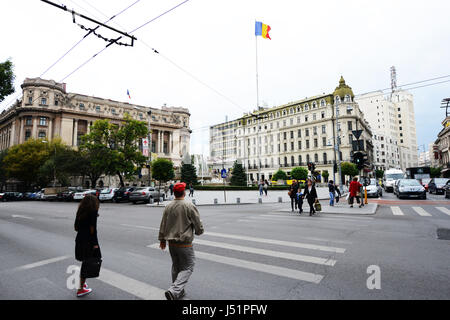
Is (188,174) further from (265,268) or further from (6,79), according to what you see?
(265,268)

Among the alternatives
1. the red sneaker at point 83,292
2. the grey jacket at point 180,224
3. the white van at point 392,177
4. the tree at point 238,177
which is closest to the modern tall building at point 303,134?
the tree at point 238,177

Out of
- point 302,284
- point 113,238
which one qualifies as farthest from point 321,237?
point 113,238

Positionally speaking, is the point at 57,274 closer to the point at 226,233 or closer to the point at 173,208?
the point at 173,208

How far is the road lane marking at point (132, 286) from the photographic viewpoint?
358 centimetres

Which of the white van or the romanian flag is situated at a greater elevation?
the romanian flag

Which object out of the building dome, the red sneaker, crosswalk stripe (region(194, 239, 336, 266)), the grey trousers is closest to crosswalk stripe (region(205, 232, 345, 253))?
crosswalk stripe (region(194, 239, 336, 266))

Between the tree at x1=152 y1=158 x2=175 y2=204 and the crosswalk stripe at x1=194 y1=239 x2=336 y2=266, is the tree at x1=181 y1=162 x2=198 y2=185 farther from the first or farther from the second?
the crosswalk stripe at x1=194 y1=239 x2=336 y2=266

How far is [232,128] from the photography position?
111 m

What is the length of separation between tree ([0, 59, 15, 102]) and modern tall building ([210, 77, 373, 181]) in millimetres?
42499

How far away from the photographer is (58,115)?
5922 cm

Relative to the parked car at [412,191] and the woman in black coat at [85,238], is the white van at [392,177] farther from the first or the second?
the woman in black coat at [85,238]

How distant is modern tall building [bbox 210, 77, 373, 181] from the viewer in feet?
196

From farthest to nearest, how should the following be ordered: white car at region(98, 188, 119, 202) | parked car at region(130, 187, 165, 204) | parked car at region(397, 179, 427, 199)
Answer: white car at region(98, 188, 119, 202)
parked car at region(130, 187, 165, 204)
parked car at region(397, 179, 427, 199)
